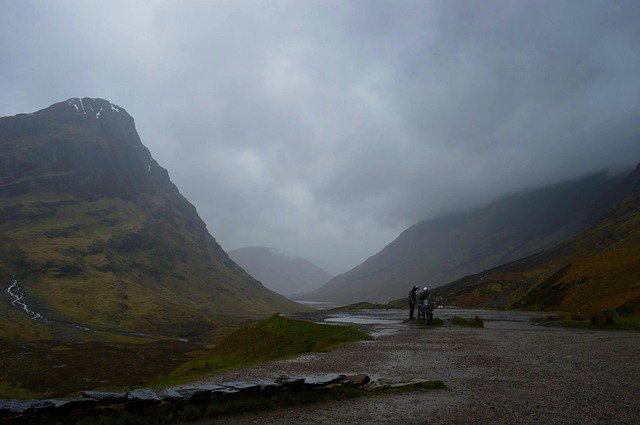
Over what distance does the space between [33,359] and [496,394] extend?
92257 mm

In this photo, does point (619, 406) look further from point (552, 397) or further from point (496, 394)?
point (496, 394)

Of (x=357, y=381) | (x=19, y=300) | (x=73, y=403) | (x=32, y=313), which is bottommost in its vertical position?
(x=357, y=381)

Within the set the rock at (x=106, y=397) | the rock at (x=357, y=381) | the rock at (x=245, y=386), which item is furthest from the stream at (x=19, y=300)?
the rock at (x=357, y=381)

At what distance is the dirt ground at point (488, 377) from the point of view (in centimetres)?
1047

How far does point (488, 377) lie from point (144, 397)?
10682 millimetres

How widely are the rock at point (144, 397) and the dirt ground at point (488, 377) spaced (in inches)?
50.0

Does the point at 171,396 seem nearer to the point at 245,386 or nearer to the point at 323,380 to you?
the point at 245,386

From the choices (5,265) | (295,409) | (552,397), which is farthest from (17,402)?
(5,265)

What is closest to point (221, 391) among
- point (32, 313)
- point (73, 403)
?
point (73, 403)

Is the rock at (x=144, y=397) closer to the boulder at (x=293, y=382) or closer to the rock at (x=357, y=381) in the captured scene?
the boulder at (x=293, y=382)

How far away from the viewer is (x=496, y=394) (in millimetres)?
12266

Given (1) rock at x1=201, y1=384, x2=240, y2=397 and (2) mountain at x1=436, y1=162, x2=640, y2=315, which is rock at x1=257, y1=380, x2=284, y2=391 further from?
(2) mountain at x1=436, y1=162, x2=640, y2=315

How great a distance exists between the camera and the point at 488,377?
14688 mm

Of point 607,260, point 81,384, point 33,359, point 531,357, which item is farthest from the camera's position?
point 33,359
